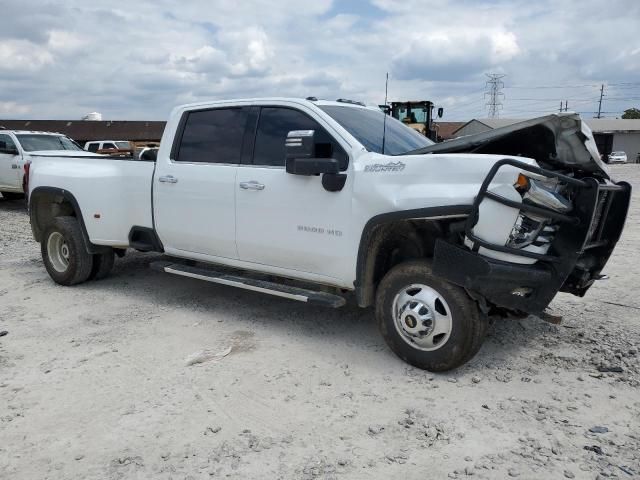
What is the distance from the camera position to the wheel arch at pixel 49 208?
6.38 m

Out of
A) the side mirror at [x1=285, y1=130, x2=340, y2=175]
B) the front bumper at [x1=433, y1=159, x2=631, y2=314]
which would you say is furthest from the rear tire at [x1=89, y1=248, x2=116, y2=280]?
the front bumper at [x1=433, y1=159, x2=631, y2=314]

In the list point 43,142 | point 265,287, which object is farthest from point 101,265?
point 43,142

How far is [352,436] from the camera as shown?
327 centimetres

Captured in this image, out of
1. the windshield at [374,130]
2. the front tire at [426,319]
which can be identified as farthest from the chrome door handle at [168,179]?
the front tire at [426,319]

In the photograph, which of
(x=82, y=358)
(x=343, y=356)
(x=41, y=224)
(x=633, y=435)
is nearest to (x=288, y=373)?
(x=343, y=356)

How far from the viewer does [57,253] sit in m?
6.70

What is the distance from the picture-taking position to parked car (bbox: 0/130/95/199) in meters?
13.1

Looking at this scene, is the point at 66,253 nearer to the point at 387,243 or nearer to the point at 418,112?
the point at 387,243

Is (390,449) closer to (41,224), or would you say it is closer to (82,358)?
(82,358)

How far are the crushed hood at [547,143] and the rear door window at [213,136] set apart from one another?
186 centimetres

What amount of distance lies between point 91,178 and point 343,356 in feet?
11.6

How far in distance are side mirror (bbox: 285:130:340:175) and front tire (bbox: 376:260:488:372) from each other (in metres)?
0.91

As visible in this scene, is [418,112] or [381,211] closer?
[381,211]

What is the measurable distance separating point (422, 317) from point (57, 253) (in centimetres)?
474
